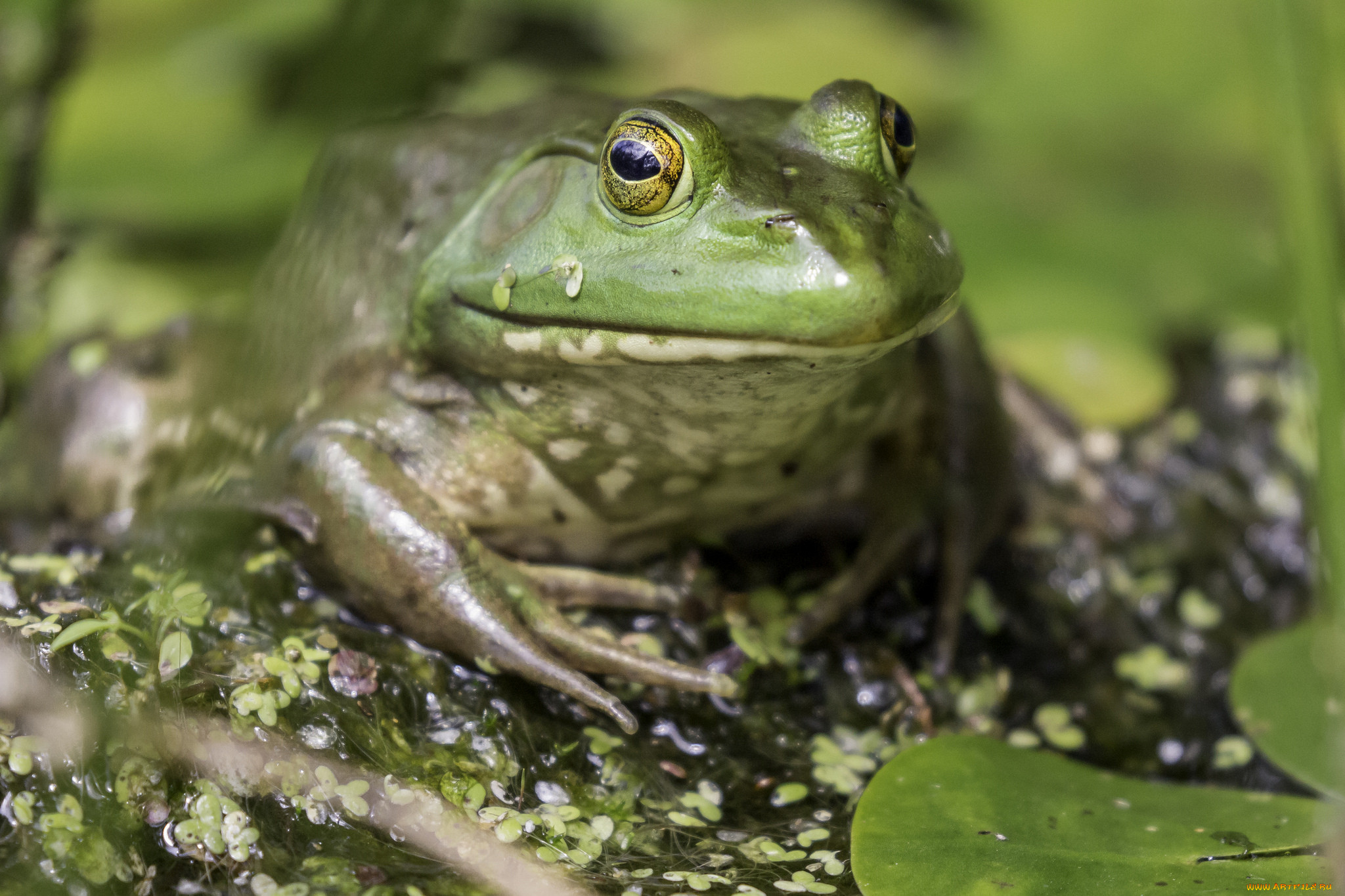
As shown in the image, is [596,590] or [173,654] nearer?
[173,654]

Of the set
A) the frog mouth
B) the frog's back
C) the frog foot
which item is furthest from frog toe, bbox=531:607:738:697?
the frog's back

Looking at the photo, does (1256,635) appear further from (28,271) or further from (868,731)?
(28,271)

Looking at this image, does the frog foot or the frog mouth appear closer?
the frog mouth

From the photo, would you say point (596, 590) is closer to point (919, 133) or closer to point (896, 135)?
point (896, 135)

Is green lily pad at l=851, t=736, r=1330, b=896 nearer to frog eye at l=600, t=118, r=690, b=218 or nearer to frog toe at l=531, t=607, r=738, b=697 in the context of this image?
frog toe at l=531, t=607, r=738, b=697

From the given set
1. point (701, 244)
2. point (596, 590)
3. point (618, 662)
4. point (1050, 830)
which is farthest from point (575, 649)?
point (1050, 830)

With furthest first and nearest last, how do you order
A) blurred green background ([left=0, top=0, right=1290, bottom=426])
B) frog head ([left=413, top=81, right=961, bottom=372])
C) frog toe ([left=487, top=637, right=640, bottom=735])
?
blurred green background ([left=0, top=0, right=1290, bottom=426]) → frog toe ([left=487, top=637, right=640, bottom=735]) → frog head ([left=413, top=81, right=961, bottom=372])

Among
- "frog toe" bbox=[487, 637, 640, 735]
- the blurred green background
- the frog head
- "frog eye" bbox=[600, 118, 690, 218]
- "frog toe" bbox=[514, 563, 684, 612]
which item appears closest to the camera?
the frog head
